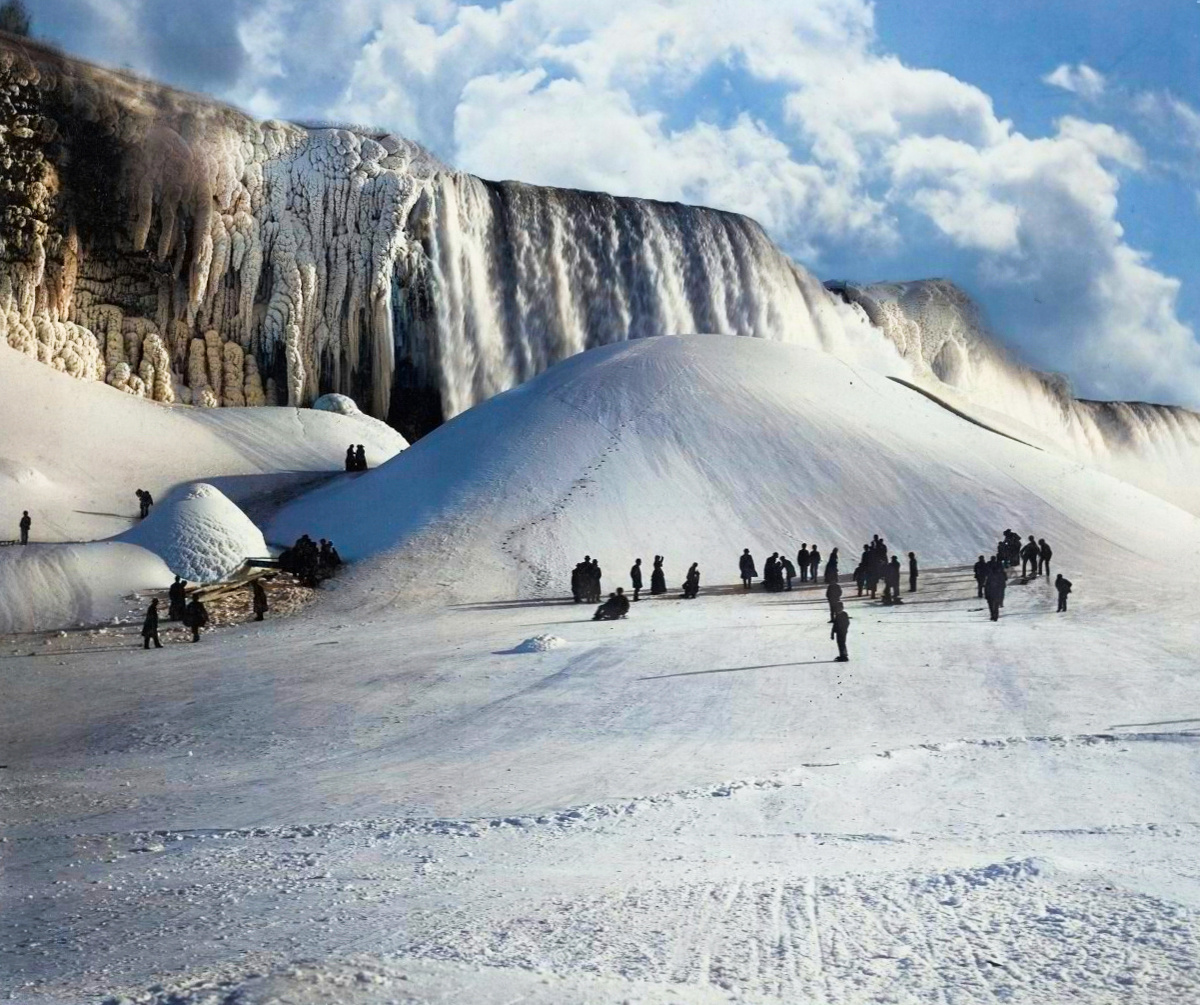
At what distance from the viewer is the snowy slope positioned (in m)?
34.2

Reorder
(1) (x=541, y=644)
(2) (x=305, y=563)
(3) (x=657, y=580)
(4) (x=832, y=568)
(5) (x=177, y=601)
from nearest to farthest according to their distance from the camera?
(1) (x=541, y=644) → (5) (x=177, y=601) → (3) (x=657, y=580) → (4) (x=832, y=568) → (2) (x=305, y=563)

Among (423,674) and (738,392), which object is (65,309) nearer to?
(738,392)

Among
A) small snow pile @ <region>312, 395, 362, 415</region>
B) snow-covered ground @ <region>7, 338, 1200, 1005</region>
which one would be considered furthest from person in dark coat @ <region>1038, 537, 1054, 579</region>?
small snow pile @ <region>312, 395, 362, 415</region>

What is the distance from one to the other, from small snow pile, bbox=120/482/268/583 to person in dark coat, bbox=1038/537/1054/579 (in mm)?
15152

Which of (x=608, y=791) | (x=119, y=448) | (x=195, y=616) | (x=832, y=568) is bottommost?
(x=608, y=791)

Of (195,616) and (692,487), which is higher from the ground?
(692,487)

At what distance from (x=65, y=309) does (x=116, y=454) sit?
22.4ft

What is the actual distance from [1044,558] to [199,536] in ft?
53.1

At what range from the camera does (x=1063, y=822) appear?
10.3 m

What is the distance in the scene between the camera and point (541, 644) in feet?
64.8

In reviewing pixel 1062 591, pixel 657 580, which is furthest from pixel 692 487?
pixel 1062 591

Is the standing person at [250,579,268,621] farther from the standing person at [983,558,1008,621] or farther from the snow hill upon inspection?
the standing person at [983,558,1008,621]

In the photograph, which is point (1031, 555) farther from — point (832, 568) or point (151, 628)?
point (151, 628)

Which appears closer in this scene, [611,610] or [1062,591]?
[611,610]
